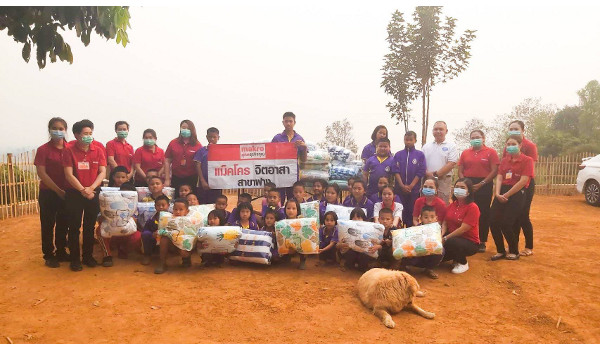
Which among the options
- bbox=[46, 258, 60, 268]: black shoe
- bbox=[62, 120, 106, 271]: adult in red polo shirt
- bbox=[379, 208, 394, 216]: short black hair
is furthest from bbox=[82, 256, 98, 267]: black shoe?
bbox=[379, 208, 394, 216]: short black hair

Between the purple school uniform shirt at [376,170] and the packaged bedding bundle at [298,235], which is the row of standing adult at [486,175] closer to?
the purple school uniform shirt at [376,170]

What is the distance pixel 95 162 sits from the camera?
4.79m

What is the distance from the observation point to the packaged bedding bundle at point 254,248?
4.84 metres

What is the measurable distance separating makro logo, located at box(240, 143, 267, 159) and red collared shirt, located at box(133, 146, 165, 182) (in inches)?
48.2

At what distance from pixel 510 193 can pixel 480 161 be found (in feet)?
2.09

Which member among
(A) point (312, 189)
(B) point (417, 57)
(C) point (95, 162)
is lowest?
(A) point (312, 189)

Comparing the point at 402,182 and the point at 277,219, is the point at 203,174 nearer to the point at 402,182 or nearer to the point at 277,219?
the point at 277,219

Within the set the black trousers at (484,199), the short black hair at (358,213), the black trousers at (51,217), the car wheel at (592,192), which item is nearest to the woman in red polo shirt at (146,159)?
the black trousers at (51,217)

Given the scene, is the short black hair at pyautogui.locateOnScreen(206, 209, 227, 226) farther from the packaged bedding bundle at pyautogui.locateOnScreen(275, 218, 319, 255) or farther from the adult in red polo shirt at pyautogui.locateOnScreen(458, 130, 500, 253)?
the adult in red polo shirt at pyautogui.locateOnScreen(458, 130, 500, 253)

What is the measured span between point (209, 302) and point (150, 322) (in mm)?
610

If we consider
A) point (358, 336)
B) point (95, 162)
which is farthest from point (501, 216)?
point (95, 162)

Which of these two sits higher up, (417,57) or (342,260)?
(417,57)

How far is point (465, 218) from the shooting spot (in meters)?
5.01

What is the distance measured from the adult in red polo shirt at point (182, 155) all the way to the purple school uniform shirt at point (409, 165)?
2.96m
